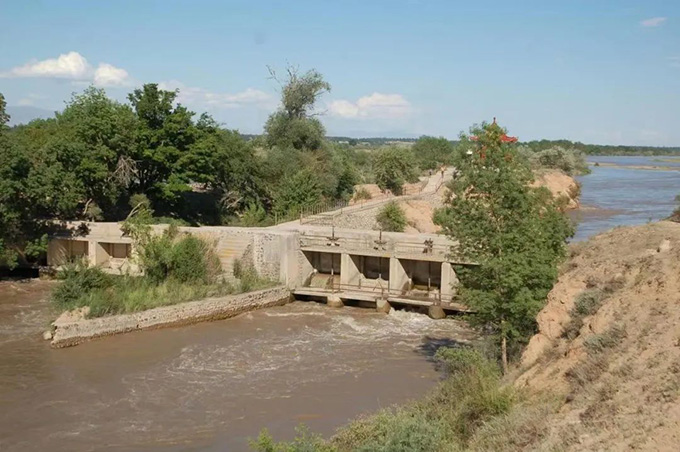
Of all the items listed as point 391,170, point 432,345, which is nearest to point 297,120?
point 391,170

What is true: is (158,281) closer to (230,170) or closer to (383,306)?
(383,306)

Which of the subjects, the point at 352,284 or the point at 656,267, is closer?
the point at 656,267

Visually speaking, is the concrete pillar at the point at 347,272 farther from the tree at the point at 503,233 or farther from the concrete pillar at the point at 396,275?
the tree at the point at 503,233

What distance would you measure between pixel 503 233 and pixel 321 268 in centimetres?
1479

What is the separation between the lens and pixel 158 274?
25.9 meters

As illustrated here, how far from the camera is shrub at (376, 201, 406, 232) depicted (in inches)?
1439

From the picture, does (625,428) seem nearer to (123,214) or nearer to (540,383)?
(540,383)

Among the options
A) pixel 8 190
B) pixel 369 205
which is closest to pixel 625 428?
pixel 8 190

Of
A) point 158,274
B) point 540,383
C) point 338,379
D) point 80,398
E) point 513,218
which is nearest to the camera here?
point 540,383

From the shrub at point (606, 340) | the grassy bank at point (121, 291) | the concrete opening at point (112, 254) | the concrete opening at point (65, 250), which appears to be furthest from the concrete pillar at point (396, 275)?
the shrub at point (606, 340)

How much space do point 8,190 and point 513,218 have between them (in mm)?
21317

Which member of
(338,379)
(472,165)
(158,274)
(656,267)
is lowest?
(338,379)

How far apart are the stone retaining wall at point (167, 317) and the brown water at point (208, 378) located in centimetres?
38

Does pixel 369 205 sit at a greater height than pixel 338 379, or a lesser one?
greater
